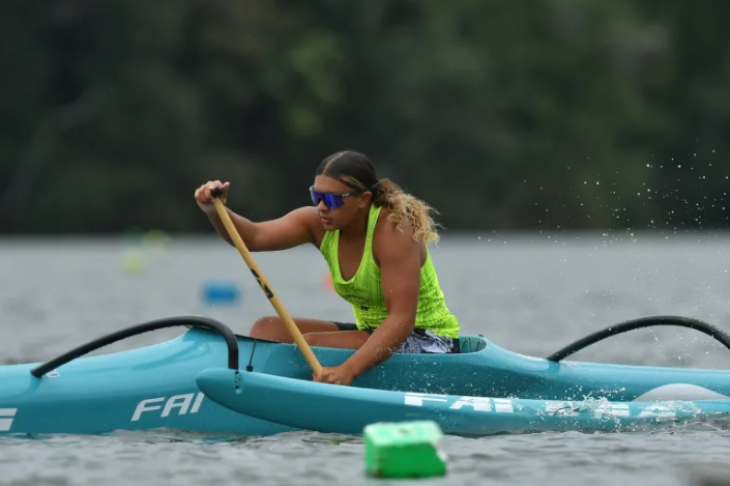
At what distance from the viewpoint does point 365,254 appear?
692cm

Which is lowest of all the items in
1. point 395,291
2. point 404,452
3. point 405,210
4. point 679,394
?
point 404,452

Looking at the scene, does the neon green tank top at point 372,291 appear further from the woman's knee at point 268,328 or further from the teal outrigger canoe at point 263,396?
the woman's knee at point 268,328

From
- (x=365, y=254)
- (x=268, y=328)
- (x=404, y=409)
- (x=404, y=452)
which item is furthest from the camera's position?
(x=268, y=328)

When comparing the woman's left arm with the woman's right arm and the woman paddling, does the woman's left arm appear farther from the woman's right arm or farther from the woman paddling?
the woman's right arm

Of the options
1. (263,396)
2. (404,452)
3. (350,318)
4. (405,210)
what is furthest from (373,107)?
(404,452)

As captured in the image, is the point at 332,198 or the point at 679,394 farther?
the point at 679,394

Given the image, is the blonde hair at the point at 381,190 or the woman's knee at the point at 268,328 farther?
the woman's knee at the point at 268,328

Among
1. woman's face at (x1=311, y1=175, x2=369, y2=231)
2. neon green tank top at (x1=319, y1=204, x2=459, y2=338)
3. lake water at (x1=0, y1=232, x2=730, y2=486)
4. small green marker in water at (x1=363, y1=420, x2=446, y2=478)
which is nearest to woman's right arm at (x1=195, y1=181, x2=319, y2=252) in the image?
neon green tank top at (x1=319, y1=204, x2=459, y2=338)

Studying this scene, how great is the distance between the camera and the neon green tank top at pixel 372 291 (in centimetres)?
693

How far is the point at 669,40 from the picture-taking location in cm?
5328

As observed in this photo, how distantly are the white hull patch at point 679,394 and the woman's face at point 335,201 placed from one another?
2.03m

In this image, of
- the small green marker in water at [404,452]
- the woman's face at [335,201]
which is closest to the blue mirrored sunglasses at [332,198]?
the woman's face at [335,201]

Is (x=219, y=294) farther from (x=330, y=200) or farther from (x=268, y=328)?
(x=330, y=200)

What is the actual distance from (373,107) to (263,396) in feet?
121
